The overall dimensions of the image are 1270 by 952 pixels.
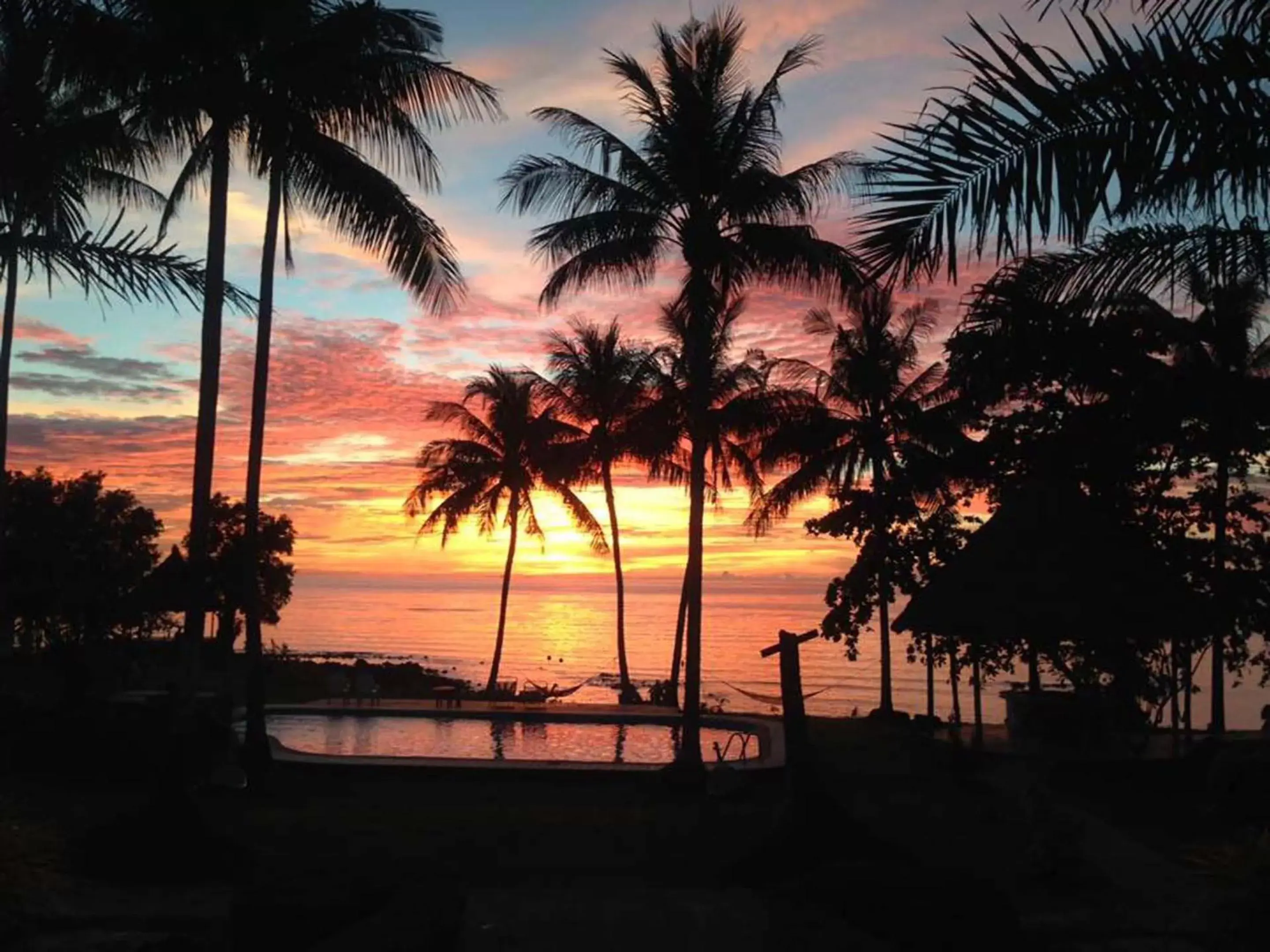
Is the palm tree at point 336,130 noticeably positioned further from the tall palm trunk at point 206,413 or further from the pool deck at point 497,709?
the pool deck at point 497,709

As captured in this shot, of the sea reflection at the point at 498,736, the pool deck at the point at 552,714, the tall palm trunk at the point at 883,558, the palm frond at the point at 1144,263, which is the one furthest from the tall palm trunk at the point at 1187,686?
the palm frond at the point at 1144,263

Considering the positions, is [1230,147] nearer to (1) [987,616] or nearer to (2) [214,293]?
(1) [987,616]

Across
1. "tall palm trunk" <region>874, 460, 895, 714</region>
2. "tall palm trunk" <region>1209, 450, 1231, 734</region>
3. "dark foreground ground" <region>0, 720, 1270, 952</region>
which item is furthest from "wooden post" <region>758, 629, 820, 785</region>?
"tall palm trunk" <region>874, 460, 895, 714</region>

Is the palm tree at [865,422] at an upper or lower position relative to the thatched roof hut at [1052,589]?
upper

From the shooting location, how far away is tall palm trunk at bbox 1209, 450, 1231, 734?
19534mm

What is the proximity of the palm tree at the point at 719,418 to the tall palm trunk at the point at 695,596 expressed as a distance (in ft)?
9.52

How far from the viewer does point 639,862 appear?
1052 cm

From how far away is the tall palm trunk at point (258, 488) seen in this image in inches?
540

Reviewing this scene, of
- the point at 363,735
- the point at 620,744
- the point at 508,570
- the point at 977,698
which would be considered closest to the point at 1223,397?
the point at 977,698

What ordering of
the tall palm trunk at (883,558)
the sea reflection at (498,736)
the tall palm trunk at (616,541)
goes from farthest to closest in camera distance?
the tall palm trunk at (616,541)
the tall palm trunk at (883,558)
the sea reflection at (498,736)

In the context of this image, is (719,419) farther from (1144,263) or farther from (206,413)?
(1144,263)

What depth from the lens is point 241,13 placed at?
1278 cm

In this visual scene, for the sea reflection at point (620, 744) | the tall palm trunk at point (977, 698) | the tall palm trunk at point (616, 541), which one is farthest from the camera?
the tall palm trunk at point (616, 541)

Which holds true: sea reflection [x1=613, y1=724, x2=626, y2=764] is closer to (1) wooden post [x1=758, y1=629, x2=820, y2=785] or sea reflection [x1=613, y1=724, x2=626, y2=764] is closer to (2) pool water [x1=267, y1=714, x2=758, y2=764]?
(2) pool water [x1=267, y1=714, x2=758, y2=764]
